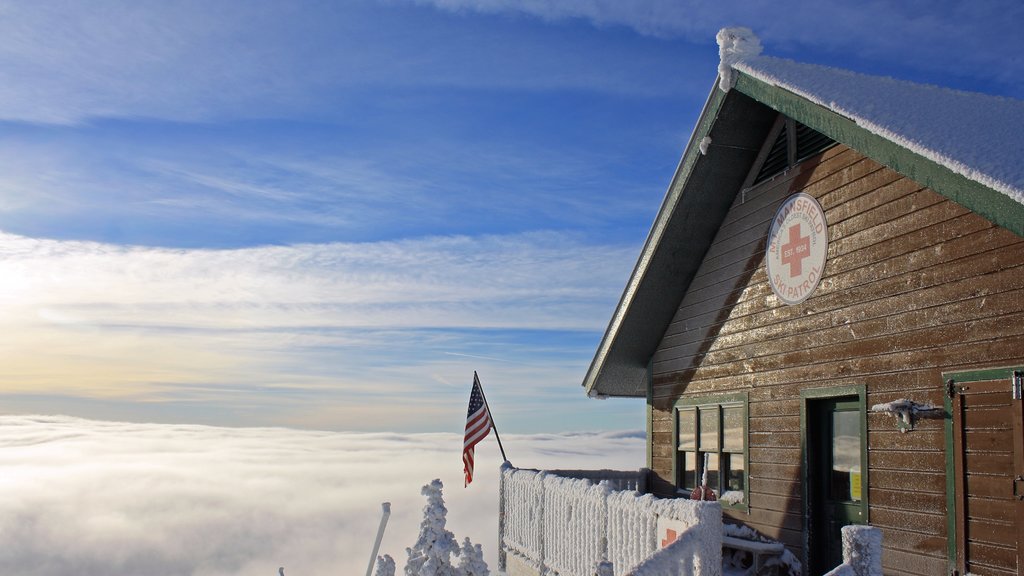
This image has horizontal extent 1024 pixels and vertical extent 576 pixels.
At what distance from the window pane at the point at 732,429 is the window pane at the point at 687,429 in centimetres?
86

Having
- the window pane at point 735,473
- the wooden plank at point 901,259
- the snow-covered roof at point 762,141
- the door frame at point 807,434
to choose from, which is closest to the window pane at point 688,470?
the window pane at point 735,473

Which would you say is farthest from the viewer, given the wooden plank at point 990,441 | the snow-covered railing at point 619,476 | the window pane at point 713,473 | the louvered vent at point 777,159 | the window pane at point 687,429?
the snow-covered railing at point 619,476

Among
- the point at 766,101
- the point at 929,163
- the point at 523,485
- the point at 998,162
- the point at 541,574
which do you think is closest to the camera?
the point at 998,162

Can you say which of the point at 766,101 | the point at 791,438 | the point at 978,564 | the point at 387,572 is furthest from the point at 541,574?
the point at 766,101

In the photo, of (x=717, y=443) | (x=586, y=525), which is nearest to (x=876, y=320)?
(x=717, y=443)

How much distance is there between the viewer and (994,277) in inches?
306

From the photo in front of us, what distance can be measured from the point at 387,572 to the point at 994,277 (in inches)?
275

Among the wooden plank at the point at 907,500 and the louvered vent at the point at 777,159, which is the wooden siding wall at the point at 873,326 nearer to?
the wooden plank at the point at 907,500

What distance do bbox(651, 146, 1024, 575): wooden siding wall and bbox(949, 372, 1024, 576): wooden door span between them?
0.25 meters

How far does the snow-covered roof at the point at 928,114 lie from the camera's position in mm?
7031

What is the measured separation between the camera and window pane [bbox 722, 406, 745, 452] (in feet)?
38.9

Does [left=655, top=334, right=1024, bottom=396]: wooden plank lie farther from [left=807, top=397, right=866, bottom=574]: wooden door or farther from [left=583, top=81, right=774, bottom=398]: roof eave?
[left=583, top=81, right=774, bottom=398]: roof eave

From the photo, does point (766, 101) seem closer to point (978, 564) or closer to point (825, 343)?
point (825, 343)

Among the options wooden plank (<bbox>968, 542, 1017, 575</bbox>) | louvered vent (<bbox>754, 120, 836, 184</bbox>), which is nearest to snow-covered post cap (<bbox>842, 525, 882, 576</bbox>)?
wooden plank (<bbox>968, 542, 1017, 575</bbox>)
